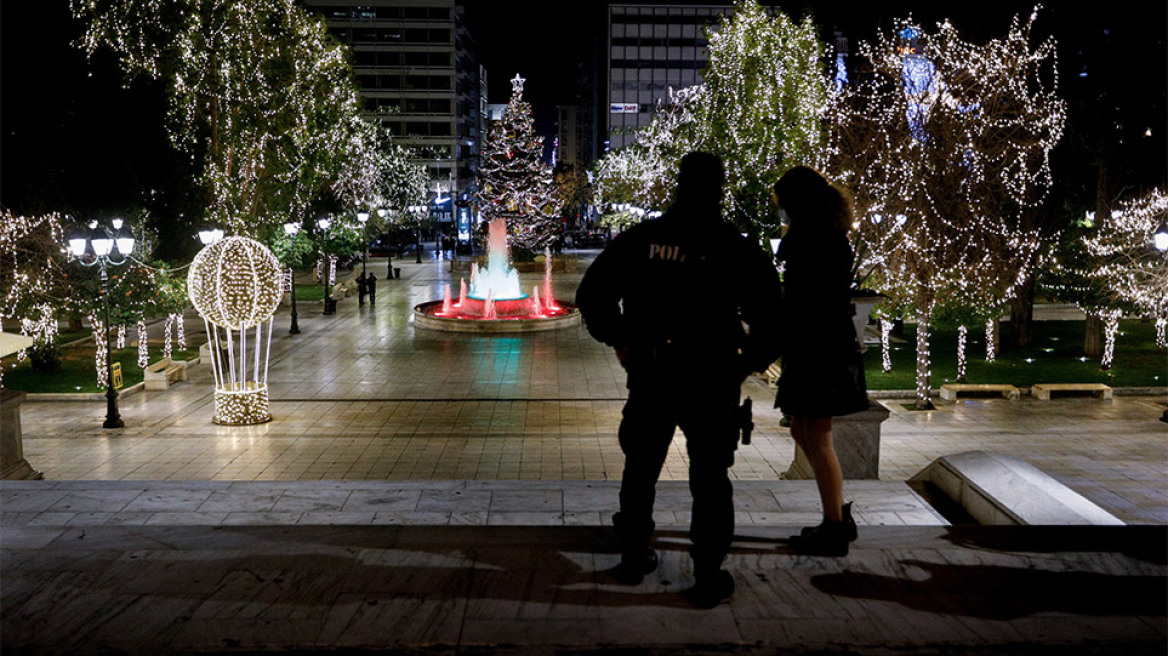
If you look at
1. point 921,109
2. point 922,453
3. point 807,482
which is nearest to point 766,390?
point 922,453

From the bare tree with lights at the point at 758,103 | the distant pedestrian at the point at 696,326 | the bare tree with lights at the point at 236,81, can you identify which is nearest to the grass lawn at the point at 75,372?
the bare tree with lights at the point at 236,81

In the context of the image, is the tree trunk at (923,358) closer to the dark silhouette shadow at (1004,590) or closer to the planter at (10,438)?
the dark silhouette shadow at (1004,590)

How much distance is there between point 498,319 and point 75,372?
36.3ft

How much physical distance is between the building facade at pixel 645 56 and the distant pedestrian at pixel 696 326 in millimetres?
111210

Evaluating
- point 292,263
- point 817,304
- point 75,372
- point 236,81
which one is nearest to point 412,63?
point 292,263

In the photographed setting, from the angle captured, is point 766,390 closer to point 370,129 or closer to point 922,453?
point 922,453

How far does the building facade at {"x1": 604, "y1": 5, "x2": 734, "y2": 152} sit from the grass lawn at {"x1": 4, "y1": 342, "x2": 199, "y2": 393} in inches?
3723

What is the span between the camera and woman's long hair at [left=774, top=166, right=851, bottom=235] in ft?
14.3

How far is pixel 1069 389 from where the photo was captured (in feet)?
57.2

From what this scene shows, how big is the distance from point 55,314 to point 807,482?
1669 cm

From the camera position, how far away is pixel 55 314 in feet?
59.2

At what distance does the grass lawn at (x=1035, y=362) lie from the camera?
1920 cm

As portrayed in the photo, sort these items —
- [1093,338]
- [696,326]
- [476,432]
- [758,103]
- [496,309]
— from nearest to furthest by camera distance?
[696,326], [476,432], [1093,338], [758,103], [496,309]

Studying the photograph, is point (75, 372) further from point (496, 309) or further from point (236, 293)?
point (496, 309)
